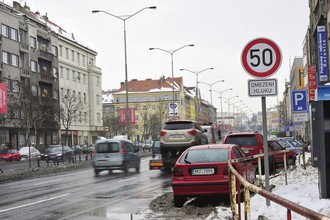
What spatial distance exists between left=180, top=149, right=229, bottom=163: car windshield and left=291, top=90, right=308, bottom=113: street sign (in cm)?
880

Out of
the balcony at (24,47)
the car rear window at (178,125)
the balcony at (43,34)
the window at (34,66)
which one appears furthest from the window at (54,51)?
the car rear window at (178,125)

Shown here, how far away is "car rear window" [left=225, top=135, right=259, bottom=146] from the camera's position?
2045 cm

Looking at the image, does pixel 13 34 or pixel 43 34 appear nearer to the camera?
pixel 13 34

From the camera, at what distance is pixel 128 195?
1477 cm

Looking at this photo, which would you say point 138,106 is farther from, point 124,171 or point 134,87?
point 124,171

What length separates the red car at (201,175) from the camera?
37.1 ft

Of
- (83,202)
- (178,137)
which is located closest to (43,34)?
(178,137)

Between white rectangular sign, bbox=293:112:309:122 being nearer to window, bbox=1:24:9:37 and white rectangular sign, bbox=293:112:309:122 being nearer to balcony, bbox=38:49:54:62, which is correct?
window, bbox=1:24:9:37

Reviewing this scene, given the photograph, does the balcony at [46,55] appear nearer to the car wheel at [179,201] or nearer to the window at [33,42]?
the window at [33,42]

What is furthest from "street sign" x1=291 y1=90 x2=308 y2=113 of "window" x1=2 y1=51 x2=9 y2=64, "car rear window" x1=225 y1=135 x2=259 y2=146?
"window" x1=2 y1=51 x2=9 y2=64

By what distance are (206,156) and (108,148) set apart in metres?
15.2

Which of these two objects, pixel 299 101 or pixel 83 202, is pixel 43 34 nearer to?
pixel 299 101

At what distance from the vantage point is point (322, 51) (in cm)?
3025

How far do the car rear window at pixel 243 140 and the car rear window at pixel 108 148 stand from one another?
25.1 ft
